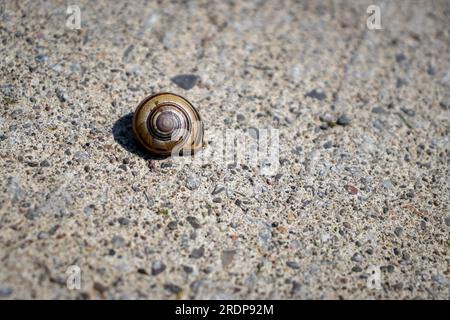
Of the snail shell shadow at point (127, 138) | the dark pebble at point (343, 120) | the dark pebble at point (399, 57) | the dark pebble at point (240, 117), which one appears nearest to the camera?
the snail shell shadow at point (127, 138)

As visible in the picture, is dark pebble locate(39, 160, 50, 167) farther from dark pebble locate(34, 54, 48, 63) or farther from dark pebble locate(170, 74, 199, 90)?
dark pebble locate(170, 74, 199, 90)

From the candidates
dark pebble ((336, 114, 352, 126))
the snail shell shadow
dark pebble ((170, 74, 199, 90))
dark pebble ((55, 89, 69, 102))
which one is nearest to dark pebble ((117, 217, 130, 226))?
the snail shell shadow

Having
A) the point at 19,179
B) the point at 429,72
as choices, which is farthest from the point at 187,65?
the point at 429,72

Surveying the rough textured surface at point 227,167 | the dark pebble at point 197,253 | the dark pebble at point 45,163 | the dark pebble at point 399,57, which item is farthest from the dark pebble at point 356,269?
the dark pebble at point 399,57

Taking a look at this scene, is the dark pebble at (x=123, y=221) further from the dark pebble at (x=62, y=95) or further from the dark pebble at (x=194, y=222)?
the dark pebble at (x=62, y=95)

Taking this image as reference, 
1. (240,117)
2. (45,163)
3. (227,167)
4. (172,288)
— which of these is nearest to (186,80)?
(240,117)

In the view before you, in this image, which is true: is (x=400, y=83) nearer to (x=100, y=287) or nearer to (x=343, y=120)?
(x=343, y=120)
